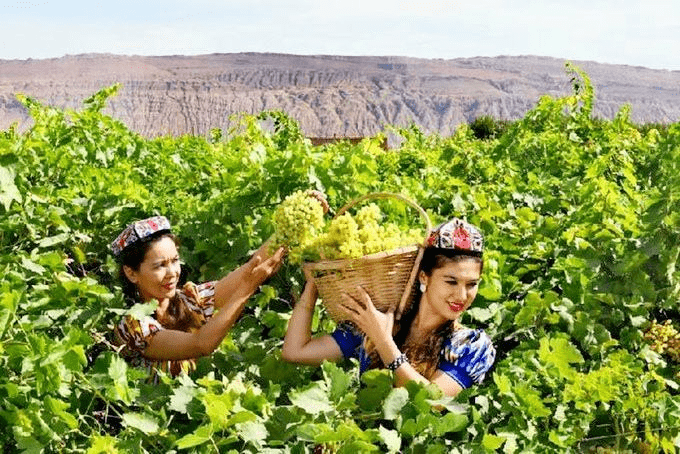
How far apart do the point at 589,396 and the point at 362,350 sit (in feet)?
2.35

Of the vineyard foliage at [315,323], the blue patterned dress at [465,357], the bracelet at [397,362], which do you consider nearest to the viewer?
the vineyard foliage at [315,323]

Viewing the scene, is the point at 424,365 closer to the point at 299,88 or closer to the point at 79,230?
the point at 79,230

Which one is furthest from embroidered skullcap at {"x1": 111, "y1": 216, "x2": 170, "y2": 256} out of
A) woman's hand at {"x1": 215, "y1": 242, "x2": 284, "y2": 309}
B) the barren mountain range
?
the barren mountain range

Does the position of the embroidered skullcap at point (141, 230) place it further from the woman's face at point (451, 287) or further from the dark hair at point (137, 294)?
the woman's face at point (451, 287)

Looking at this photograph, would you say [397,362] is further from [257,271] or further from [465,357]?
[257,271]

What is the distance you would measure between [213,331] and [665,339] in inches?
62.3

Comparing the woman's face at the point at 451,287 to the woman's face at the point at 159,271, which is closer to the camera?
the woman's face at the point at 451,287

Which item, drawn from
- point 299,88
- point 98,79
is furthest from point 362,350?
point 98,79

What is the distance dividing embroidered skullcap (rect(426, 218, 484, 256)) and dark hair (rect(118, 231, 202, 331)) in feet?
3.83

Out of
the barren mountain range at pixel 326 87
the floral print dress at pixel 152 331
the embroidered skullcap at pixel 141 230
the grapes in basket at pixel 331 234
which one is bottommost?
the barren mountain range at pixel 326 87

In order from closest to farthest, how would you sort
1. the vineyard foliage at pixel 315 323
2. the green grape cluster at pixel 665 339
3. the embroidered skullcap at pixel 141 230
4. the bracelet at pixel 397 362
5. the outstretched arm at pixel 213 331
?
the vineyard foliage at pixel 315 323 → the bracelet at pixel 397 362 → the outstretched arm at pixel 213 331 → the green grape cluster at pixel 665 339 → the embroidered skullcap at pixel 141 230

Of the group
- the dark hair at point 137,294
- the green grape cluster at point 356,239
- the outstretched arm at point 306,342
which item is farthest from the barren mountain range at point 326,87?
the green grape cluster at point 356,239

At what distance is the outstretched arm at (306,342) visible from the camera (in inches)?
124

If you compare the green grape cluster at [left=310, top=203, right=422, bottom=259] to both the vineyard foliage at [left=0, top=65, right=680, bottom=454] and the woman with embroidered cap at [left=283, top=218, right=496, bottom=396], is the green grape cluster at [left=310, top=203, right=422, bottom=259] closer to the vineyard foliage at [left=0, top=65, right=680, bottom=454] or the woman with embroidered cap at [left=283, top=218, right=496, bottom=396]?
the woman with embroidered cap at [left=283, top=218, right=496, bottom=396]
